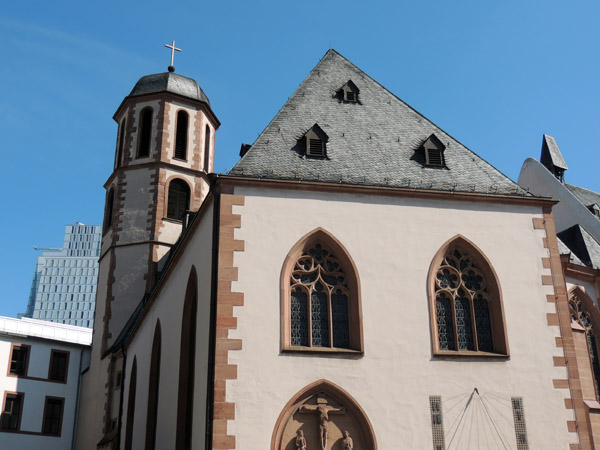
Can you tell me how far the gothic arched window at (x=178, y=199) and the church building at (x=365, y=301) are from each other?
1031 centimetres

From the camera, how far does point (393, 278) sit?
1512 cm

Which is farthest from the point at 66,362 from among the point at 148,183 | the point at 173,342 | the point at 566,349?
the point at 566,349

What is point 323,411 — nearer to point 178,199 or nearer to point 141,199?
point 178,199

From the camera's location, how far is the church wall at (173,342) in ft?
48.3

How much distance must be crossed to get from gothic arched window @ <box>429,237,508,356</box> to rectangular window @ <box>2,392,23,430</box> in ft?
83.5

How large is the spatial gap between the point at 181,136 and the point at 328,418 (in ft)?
61.8

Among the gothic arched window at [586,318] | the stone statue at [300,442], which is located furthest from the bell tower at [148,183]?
the stone statue at [300,442]

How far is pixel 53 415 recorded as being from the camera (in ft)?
113

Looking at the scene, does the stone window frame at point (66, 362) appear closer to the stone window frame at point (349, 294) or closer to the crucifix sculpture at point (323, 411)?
the stone window frame at point (349, 294)

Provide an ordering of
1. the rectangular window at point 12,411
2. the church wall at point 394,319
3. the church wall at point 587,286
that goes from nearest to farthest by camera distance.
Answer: the church wall at point 394,319
the church wall at point 587,286
the rectangular window at point 12,411

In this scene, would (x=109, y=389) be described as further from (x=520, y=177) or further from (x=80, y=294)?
(x=80, y=294)

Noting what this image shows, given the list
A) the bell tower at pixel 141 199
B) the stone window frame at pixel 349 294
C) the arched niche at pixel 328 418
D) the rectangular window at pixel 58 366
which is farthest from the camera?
the rectangular window at pixel 58 366

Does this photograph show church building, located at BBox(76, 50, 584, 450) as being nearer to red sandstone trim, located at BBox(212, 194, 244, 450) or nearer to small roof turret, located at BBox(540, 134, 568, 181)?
red sandstone trim, located at BBox(212, 194, 244, 450)

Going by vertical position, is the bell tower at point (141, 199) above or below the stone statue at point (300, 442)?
above
